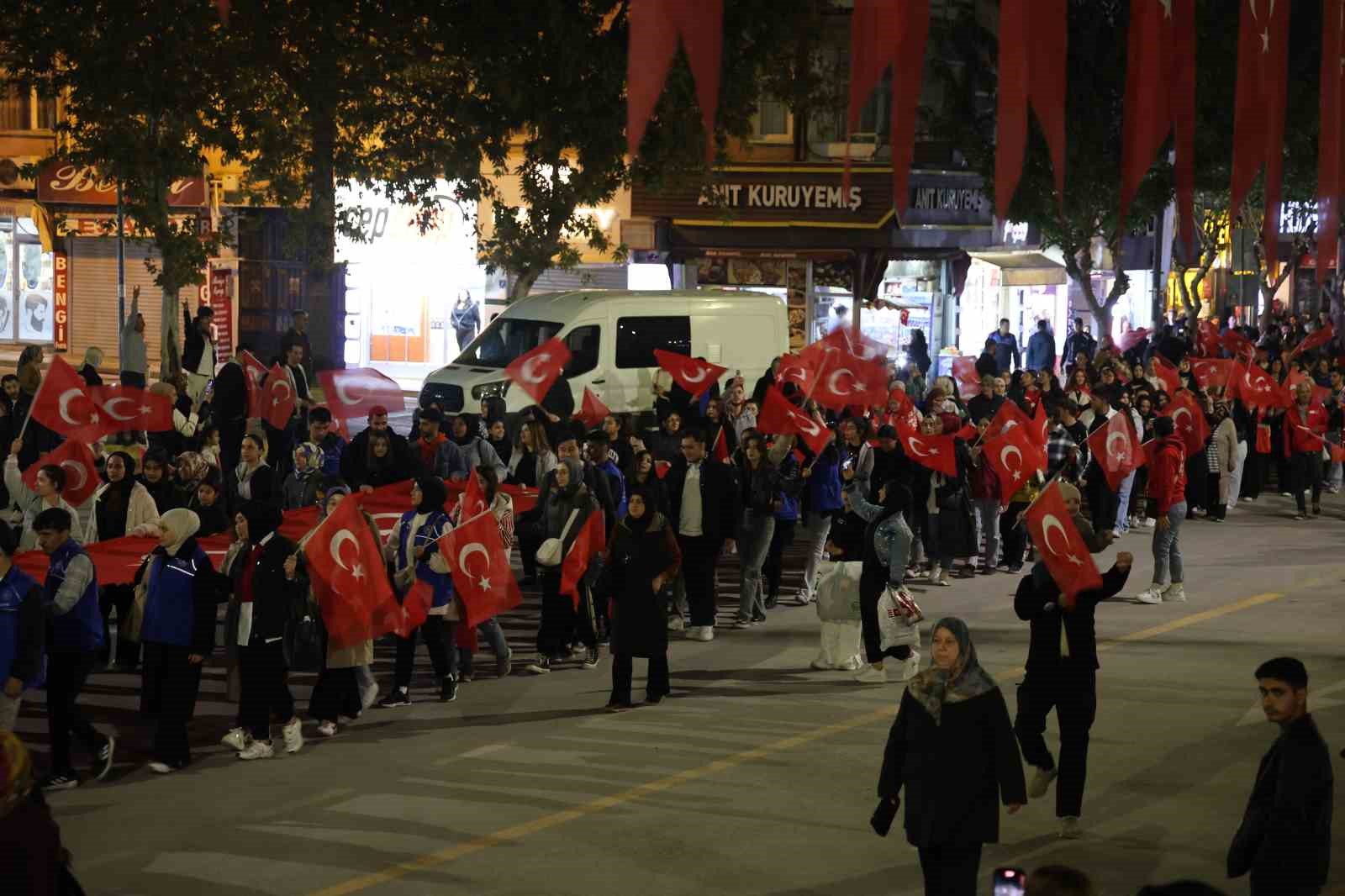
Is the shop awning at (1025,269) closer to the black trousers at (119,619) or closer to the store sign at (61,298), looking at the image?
the store sign at (61,298)

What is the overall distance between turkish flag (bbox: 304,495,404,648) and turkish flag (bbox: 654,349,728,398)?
9938mm

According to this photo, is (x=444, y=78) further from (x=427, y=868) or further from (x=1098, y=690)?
(x=427, y=868)

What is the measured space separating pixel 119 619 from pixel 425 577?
227 centimetres

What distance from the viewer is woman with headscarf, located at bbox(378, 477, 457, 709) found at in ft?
42.1

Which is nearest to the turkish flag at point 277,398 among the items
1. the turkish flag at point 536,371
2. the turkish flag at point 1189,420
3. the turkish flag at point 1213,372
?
the turkish flag at point 536,371

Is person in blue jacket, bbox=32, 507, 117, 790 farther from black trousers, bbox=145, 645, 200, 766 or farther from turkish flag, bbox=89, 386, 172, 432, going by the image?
turkish flag, bbox=89, 386, 172, 432

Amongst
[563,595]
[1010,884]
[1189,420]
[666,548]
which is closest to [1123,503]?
[1189,420]

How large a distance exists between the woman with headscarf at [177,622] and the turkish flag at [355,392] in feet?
22.1

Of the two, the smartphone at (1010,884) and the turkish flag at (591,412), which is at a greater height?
the turkish flag at (591,412)

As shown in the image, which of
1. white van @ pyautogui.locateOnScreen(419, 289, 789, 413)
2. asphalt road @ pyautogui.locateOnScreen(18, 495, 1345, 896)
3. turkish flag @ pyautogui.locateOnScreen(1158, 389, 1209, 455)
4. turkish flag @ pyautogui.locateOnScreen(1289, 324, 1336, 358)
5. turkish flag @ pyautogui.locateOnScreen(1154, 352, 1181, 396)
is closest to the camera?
asphalt road @ pyautogui.locateOnScreen(18, 495, 1345, 896)

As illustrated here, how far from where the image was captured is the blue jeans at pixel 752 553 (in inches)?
631

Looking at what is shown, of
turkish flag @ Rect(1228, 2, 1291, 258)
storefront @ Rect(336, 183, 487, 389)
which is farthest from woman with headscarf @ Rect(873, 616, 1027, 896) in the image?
storefront @ Rect(336, 183, 487, 389)

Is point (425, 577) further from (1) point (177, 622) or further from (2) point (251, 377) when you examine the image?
(2) point (251, 377)

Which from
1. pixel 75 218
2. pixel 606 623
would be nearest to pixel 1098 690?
pixel 606 623
